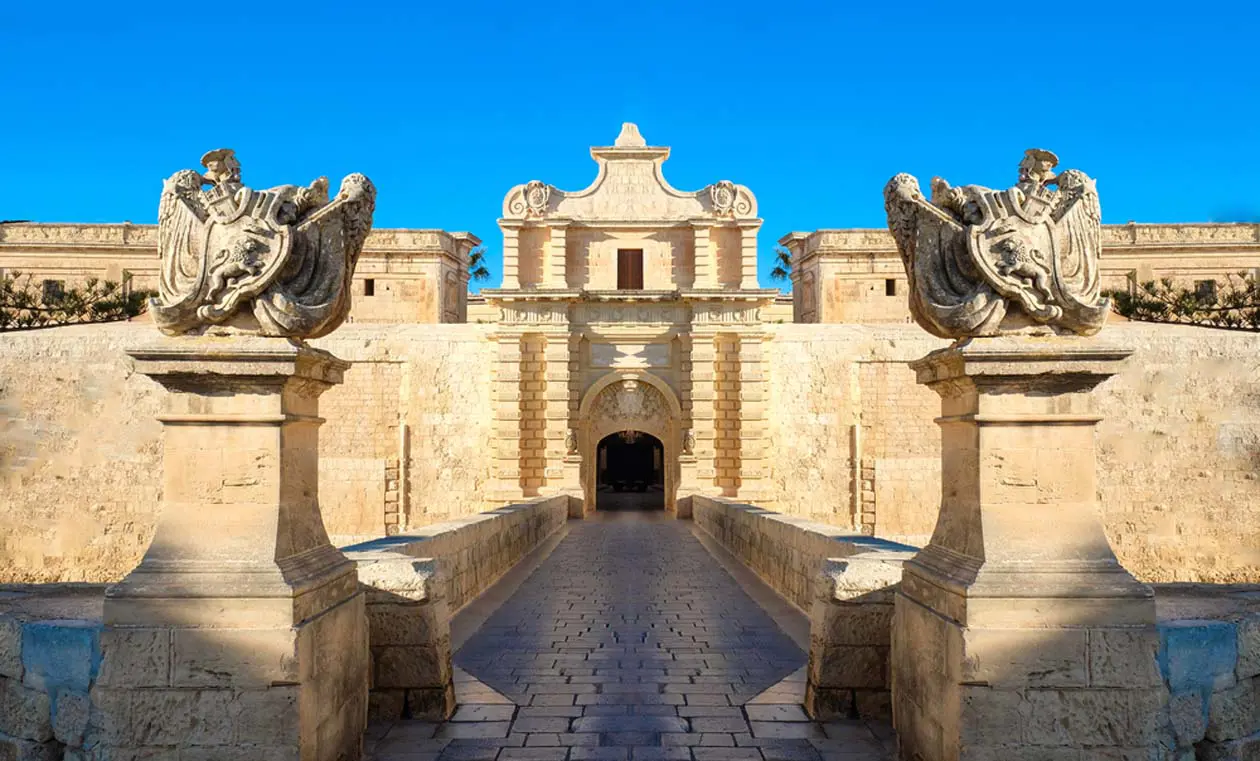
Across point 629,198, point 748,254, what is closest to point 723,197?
point 748,254

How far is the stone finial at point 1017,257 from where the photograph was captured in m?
4.05

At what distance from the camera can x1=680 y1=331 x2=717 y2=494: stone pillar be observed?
23.0 metres

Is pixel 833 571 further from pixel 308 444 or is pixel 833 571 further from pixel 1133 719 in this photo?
pixel 308 444

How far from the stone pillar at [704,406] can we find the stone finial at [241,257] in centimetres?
1885

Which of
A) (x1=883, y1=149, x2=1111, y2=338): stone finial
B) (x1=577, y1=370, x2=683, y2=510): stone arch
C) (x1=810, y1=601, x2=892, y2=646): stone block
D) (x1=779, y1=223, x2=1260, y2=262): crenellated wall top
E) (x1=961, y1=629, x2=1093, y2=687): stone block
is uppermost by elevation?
(x1=779, y1=223, x2=1260, y2=262): crenellated wall top

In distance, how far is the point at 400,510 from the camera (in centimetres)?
2378

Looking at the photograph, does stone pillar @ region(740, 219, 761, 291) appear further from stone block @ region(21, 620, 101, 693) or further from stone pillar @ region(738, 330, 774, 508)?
stone block @ region(21, 620, 101, 693)

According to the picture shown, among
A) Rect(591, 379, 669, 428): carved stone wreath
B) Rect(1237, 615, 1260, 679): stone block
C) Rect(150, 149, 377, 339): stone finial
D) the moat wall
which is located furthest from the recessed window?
Rect(1237, 615, 1260, 679): stone block

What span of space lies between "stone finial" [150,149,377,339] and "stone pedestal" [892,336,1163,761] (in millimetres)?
2852

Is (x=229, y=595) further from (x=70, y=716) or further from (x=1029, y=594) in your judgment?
(x=1029, y=594)

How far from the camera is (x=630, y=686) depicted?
5.68 meters

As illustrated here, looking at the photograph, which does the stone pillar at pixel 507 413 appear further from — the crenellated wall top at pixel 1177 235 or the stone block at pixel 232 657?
the stone block at pixel 232 657

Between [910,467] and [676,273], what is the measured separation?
7.81 m

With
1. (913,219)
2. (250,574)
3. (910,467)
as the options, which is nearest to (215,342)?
(250,574)
